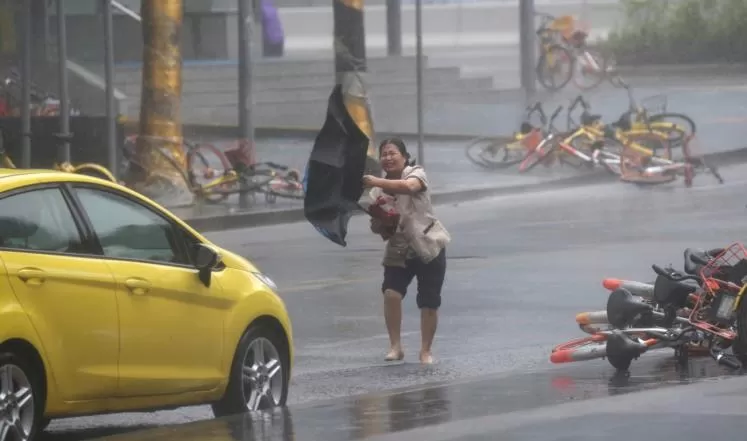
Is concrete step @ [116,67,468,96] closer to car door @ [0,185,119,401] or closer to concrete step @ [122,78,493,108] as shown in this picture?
concrete step @ [122,78,493,108]

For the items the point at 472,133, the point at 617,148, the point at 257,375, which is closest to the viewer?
the point at 257,375

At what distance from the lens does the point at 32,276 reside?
8.51m

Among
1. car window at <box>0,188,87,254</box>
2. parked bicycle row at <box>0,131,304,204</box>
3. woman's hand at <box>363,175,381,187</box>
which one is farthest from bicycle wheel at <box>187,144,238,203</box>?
car window at <box>0,188,87,254</box>

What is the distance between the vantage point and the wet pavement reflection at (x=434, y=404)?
29.3 ft

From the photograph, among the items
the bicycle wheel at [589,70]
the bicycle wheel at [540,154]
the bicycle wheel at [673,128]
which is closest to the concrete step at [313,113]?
the bicycle wheel at [589,70]

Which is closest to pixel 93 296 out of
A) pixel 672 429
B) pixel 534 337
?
pixel 672 429

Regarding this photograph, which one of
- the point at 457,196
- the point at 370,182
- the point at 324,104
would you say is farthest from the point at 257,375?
the point at 324,104

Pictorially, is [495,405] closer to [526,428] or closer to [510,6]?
[526,428]

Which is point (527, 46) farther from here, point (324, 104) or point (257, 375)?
point (257, 375)

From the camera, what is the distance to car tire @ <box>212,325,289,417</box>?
390 inches

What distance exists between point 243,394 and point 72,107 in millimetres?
24171

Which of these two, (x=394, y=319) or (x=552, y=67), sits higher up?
(x=552, y=67)

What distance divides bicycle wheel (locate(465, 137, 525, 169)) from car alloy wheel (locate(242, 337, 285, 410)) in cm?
1939

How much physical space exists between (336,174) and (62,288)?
344 centimetres
